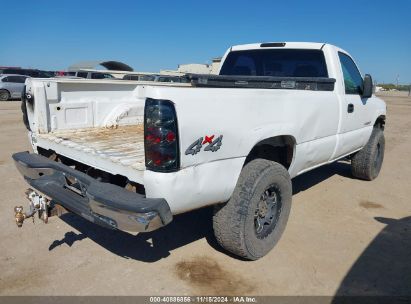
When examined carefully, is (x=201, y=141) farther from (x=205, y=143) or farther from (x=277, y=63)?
(x=277, y=63)

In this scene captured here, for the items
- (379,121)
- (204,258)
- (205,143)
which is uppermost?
(205,143)

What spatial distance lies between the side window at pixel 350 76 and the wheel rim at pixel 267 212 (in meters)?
1.99

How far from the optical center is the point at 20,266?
3264 mm

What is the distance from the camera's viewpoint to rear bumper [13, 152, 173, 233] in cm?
239

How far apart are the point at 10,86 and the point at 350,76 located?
68.2 feet

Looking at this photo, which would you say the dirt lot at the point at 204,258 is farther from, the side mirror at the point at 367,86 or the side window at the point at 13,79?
the side window at the point at 13,79

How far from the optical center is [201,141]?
101 inches

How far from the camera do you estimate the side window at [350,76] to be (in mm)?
4855

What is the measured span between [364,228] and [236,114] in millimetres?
2427

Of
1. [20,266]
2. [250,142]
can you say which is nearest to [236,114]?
[250,142]

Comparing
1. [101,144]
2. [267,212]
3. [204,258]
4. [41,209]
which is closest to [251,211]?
[267,212]

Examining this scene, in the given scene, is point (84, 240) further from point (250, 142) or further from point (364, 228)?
point (364, 228)

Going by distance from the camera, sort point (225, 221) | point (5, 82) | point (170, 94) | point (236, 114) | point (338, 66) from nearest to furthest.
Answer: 1. point (170, 94)
2. point (236, 114)
3. point (225, 221)
4. point (338, 66)
5. point (5, 82)

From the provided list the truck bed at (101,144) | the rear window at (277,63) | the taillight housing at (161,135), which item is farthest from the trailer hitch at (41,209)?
the rear window at (277,63)
